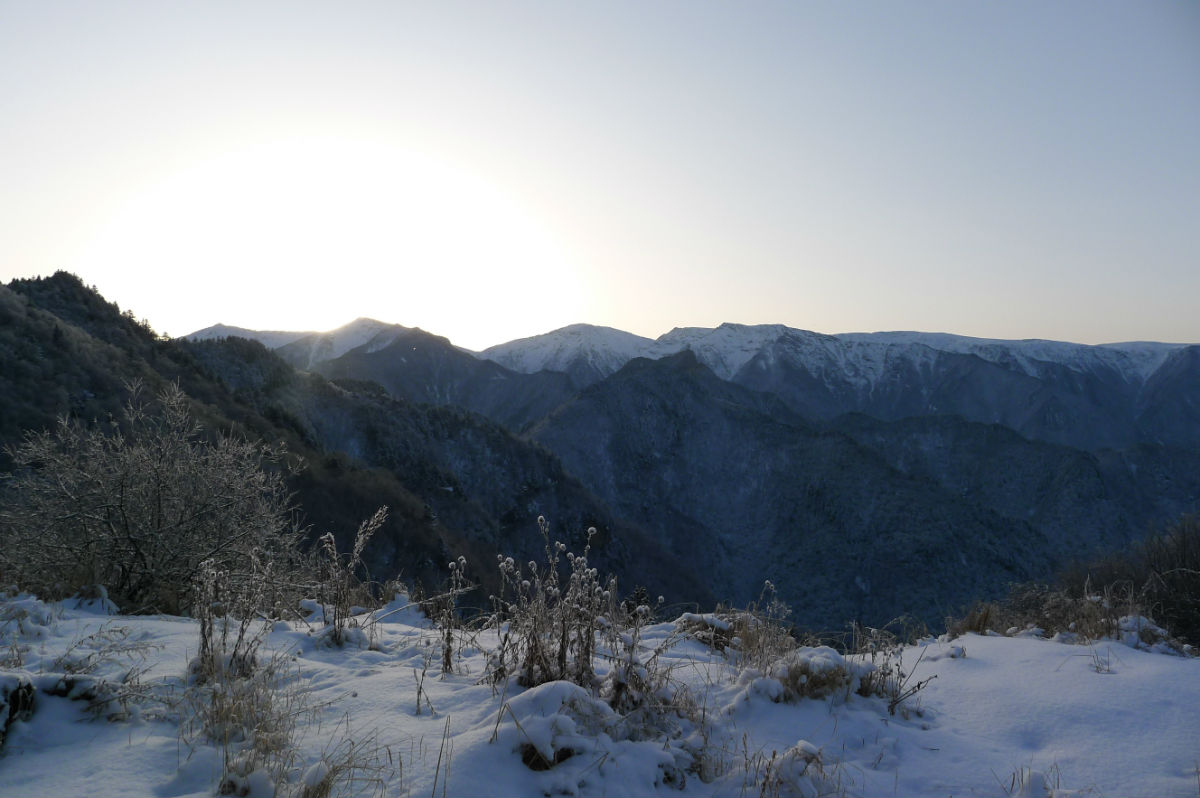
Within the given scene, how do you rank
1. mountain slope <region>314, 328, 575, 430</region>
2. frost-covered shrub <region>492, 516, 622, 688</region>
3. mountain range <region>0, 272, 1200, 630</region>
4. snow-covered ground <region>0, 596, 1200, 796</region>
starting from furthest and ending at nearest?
mountain slope <region>314, 328, 575, 430</region>
mountain range <region>0, 272, 1200, 630</region>
frost-covered shrub <region>492, 516, 622, 688</region>
snow-covered ground <region>0, 596, 1200, 796</region>

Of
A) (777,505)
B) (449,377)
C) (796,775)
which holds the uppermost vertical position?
(449,377)

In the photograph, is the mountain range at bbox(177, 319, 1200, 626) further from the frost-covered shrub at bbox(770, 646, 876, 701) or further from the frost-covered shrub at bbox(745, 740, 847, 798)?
the frost-covered shrub at bbox(745, 740, 847, 798)

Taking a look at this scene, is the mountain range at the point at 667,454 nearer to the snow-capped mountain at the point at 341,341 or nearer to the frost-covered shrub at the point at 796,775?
the snow-capped mountain at the point at 341,341

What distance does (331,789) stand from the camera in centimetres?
201

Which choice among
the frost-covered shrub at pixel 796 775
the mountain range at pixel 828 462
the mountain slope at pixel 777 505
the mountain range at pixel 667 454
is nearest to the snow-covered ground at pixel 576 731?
the frost-covered shrub at pixel 796 775

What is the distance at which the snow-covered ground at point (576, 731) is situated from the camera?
2.17 meters

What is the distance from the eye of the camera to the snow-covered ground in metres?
2.17

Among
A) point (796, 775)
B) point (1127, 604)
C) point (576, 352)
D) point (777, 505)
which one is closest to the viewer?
point (796, 775)

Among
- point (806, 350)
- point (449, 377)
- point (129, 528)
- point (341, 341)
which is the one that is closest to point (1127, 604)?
point (129, 528)

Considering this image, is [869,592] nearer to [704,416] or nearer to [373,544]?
[704,416]

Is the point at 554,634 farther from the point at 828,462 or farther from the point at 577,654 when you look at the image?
the point at 828,462

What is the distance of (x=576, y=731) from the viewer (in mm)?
2436

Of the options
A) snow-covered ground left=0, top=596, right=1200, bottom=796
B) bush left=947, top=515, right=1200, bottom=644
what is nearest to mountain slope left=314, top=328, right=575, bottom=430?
bush left=947, top=515, right=1200, bottom=644

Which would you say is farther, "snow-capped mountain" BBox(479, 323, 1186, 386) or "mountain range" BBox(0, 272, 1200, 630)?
"snow-capped mountain" BBox(479, 323, 1186, 386)
